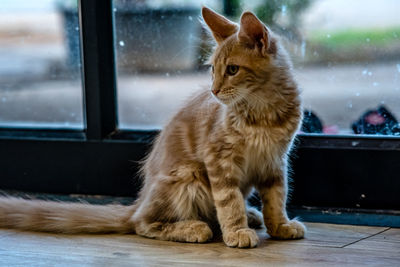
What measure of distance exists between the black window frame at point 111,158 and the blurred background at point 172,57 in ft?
0.23

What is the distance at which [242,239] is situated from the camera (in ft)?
5.42

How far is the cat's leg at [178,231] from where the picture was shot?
5.64ft

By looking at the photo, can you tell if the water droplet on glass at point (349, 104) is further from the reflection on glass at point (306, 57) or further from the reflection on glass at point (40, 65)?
the reflection on glass at point (40, 65)

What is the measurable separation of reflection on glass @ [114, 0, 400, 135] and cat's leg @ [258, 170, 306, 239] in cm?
37

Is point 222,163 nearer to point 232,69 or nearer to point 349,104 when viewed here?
point 232,69

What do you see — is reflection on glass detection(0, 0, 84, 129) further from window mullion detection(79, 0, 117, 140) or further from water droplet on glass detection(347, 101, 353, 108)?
water droplet on glass detection(347, 101, 353, 108)

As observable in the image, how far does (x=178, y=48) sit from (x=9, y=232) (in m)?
0.85

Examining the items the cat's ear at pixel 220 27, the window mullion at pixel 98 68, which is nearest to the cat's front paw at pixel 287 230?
the cat's ear at pixel 220 27

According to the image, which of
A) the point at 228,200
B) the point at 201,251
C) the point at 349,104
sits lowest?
the point at 201,251

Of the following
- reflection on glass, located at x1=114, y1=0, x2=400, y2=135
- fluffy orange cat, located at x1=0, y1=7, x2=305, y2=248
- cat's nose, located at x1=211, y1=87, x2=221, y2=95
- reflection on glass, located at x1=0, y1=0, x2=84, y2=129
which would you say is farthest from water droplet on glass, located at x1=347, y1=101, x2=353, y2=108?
reflection on glass, located at x1=0, y1=0, x2=84, y2=129

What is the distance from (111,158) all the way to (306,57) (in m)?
0.77

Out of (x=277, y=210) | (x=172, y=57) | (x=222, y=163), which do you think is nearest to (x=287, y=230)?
(x=277, y=210)

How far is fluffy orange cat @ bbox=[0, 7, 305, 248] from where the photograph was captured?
166 cm

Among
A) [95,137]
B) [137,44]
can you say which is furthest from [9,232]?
[137,44]
